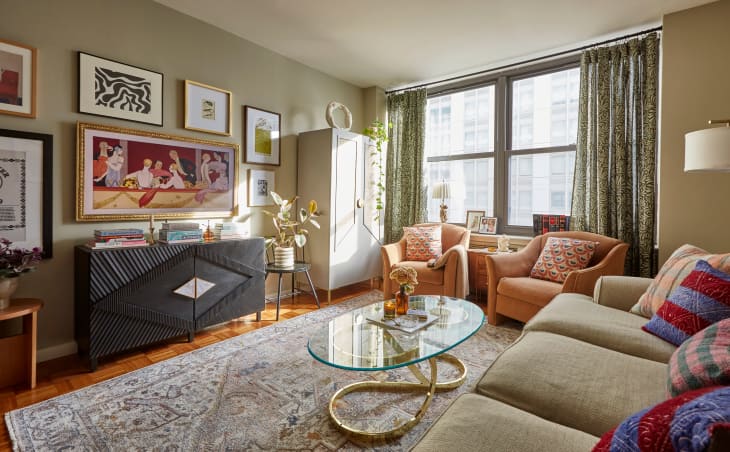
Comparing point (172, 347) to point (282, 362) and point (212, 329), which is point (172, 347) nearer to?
point (212, 329)

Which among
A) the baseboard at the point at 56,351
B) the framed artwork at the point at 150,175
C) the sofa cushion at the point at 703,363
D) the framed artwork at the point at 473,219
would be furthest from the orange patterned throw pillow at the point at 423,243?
the baseboard at the point at 56,351

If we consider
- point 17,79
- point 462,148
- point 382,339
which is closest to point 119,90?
point 17,79

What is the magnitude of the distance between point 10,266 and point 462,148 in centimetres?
428

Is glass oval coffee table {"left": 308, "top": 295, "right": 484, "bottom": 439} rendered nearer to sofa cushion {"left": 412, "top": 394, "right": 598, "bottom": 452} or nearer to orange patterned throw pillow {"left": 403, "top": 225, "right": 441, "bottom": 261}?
sofa cushion {"left": 412, "top": 394, "right": 598, "bottom": 452}

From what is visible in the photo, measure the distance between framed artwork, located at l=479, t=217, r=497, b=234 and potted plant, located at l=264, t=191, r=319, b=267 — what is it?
1.90 meters

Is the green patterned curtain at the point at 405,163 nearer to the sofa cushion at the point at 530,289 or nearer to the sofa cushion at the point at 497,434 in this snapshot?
the sofa cushion at the point at 530,289

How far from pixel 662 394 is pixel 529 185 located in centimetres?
321

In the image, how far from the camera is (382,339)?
188cm

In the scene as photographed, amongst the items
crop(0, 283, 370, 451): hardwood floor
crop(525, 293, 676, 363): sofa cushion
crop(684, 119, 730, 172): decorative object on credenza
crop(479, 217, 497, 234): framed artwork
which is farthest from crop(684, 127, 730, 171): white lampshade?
crop(0, 283, 370, 451): hardwood floor

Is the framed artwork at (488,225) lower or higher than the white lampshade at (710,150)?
lower

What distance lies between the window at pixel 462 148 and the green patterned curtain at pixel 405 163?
21 cm

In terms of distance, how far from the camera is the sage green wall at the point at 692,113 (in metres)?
2.84

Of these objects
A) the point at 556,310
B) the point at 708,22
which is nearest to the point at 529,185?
the point at 708,22

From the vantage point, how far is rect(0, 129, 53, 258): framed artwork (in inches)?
90.7
